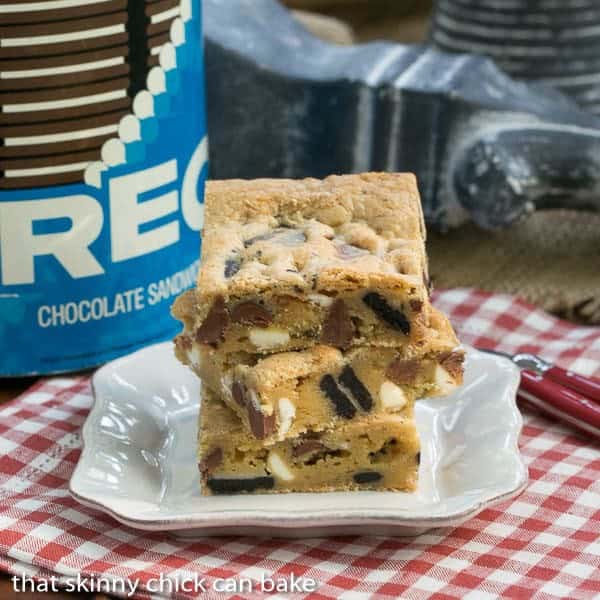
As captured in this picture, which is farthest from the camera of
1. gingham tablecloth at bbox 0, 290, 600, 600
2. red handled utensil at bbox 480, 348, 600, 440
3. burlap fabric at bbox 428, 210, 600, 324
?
burlap fabric at bbox 428, 210, 600, 324

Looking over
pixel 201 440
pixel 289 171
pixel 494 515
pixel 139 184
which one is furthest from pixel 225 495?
pixel 289 171

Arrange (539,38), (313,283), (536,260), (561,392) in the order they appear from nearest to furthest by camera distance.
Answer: (313,283) → (561,392) → (536,260) → (539,38)

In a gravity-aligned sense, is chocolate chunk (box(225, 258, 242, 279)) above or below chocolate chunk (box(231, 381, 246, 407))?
above

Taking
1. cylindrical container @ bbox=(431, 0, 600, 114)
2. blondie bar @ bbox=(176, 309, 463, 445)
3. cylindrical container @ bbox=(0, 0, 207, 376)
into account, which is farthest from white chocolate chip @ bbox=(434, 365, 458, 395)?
cylindrical container @ bbox=(431, 0, 600, 114)

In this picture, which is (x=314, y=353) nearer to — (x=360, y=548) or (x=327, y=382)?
(x=327, y=382)

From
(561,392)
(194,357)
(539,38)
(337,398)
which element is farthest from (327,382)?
(539,38)

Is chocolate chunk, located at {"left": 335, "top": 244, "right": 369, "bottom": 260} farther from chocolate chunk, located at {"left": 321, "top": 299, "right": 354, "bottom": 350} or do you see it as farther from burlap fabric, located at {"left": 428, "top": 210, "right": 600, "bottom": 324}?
burlap fabric, located at {"left": 428, "top": 210, "right": 600, "bottom": 324}

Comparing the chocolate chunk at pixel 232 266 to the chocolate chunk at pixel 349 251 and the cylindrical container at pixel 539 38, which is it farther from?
the cylindrical container at pixel 539 38

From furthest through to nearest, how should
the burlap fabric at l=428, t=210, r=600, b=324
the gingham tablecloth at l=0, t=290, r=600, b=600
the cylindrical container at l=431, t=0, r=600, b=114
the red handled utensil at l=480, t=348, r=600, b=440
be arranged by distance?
the cylindrical container at l=431, t=0, r=600, b=114
the burlap fabric at l=428, t=210, r=600, b=324
the red handled utensil at l=480, t=348, r=600, b=440
the gingham tablecloth at l=0, t=290, r=600, b=600
